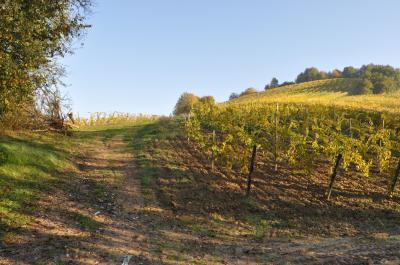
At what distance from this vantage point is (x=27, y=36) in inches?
536

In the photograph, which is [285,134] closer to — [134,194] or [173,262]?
[134,194]

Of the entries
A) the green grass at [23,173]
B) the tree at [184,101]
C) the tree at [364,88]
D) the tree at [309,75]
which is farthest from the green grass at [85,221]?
the tree at [309,75]

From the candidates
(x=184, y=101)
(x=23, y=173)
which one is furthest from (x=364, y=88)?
(x=23, y=173)

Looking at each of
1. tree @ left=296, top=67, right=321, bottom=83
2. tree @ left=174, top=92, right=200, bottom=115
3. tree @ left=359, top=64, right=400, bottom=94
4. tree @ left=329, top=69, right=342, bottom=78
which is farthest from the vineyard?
tree @ left=296, top=67, right=321, bottom=83

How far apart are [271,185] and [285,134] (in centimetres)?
428

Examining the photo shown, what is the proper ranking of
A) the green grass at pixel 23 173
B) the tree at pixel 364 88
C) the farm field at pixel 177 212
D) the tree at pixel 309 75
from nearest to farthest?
the farm field at pixel 177 212, the green grass at pixel 23 173, the tree at pixel 364 88, the tree at pixel 309 75

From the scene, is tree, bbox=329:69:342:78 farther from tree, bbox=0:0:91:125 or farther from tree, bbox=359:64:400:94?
tree, bbox=0:0:91:125

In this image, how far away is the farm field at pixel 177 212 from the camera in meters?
10.7

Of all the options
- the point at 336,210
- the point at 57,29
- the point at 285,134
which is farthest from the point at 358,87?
the point at 57,29

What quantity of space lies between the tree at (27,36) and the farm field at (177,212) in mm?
3232

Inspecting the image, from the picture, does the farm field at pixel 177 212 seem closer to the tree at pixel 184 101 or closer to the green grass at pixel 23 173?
the green grass at pixel 23 173

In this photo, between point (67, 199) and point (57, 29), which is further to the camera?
point (57, 29)

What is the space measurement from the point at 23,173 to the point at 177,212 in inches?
254

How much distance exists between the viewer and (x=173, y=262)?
1030 cm
